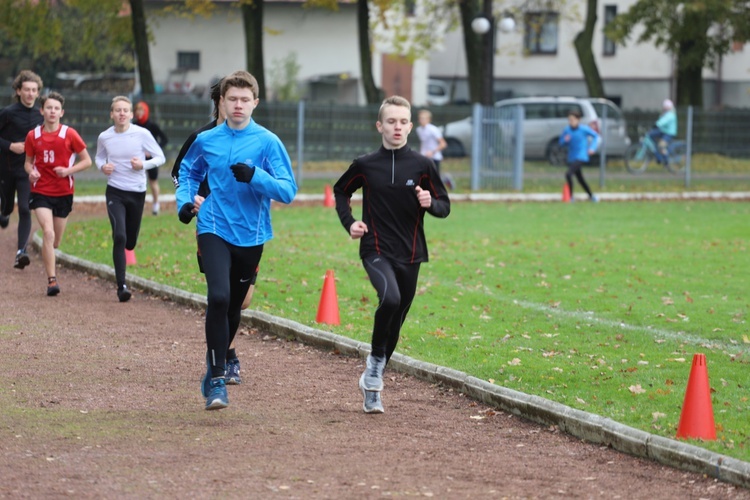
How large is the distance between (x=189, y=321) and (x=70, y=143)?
2405mm

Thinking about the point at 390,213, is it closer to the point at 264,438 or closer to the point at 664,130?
the point at 264,438

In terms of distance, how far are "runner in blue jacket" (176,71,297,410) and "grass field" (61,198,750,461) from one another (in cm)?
199

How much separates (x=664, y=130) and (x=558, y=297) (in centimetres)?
2124

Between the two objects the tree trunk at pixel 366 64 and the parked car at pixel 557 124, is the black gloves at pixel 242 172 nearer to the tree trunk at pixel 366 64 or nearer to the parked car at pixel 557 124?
the parked car at pixel 557 124

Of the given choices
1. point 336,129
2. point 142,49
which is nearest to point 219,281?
point 336,129

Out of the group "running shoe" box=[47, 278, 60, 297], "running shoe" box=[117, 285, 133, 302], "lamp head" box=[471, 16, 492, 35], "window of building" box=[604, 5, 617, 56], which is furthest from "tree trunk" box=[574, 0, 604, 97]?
"running shoe" box=[47, 278, 60, 297]

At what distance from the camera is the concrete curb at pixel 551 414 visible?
20.8 feet

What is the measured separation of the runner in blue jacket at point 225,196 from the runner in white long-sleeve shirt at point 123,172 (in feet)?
15.5

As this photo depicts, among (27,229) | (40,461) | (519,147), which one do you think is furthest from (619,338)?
(519,147)

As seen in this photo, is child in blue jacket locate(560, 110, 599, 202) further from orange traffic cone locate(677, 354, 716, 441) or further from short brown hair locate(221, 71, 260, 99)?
orange traffic cone locate(677, 354, 716, 441)

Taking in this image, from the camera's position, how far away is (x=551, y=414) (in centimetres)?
745

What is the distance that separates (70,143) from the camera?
12516mm

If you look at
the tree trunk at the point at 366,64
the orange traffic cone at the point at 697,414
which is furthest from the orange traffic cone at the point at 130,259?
the tree trunk at the point at 366,64

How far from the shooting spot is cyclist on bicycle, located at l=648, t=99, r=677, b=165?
3272 cm
